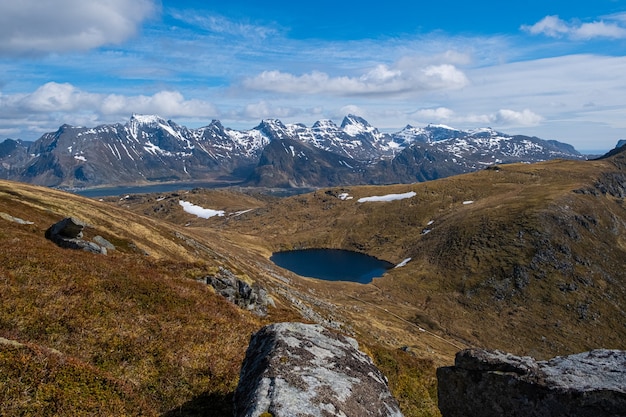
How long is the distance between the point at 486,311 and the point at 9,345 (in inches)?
6282

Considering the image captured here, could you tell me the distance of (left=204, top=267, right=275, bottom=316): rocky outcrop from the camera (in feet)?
108

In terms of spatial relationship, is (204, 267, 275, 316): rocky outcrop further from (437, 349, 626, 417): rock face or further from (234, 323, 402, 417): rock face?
(437, 349, 626, 417): rock face

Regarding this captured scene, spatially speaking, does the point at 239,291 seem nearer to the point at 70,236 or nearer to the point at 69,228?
the point at 70,236

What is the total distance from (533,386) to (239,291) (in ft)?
92.0

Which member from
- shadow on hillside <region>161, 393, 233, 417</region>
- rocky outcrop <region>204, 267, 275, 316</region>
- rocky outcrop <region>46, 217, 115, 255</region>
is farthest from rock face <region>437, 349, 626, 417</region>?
rocky outcrop <region>46, 217, 115, 255</region>

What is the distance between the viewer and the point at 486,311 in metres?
145

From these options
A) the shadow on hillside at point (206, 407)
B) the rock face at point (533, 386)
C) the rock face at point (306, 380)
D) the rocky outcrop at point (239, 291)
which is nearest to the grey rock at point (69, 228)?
the rocky outcrop at point (239, 291)

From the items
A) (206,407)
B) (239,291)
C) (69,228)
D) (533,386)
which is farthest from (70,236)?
(533,386)

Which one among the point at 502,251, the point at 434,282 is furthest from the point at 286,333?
the point at 502,251

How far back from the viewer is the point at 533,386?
1199 centimetres

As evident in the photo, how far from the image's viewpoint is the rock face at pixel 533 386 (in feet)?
35.8

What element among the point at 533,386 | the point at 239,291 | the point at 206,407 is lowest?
the point at 239,291

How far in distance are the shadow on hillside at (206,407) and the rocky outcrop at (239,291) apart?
1737 cm

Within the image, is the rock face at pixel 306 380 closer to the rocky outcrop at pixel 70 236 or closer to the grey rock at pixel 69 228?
the rocky outcrop at pixel 70 236
